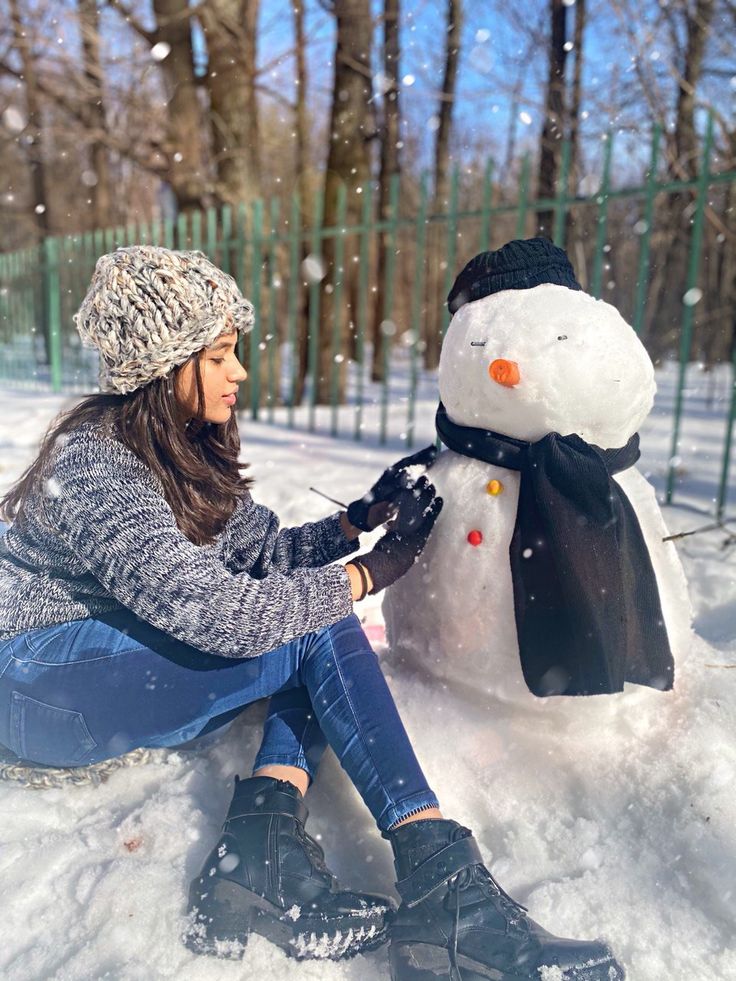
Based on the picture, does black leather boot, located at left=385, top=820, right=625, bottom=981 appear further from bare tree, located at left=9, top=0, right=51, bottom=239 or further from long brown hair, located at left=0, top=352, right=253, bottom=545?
bare tree, located at left=9, top=0, right=51, bottom=239

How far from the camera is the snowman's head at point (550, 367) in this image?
5.81 feet

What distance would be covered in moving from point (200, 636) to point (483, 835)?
0.74 metres

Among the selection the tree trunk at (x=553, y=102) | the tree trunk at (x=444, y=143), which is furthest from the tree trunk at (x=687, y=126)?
the tree trunk at (x=444, y=143)

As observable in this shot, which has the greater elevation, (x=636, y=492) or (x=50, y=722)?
(x=636, y=492)

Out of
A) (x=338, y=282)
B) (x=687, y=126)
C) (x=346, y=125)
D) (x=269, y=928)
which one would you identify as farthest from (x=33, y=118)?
(x=269, y=928)

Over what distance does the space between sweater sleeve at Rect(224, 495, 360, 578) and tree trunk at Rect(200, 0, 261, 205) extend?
622 centimetres

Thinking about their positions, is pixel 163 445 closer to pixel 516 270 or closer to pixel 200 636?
pixel 200 636

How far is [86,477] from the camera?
1.68 meters

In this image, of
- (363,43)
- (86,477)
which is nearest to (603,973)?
(86,477)

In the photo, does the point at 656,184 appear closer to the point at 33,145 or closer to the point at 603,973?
the point at 603,973

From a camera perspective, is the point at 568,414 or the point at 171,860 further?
the point at 568,414

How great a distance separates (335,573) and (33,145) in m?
13.9

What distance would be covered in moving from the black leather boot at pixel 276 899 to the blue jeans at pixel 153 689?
0.18 metres

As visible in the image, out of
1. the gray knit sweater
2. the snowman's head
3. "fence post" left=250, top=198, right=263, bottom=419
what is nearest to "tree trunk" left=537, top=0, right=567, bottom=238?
"fence post" left=250, top=198, right=263, bottom=419
